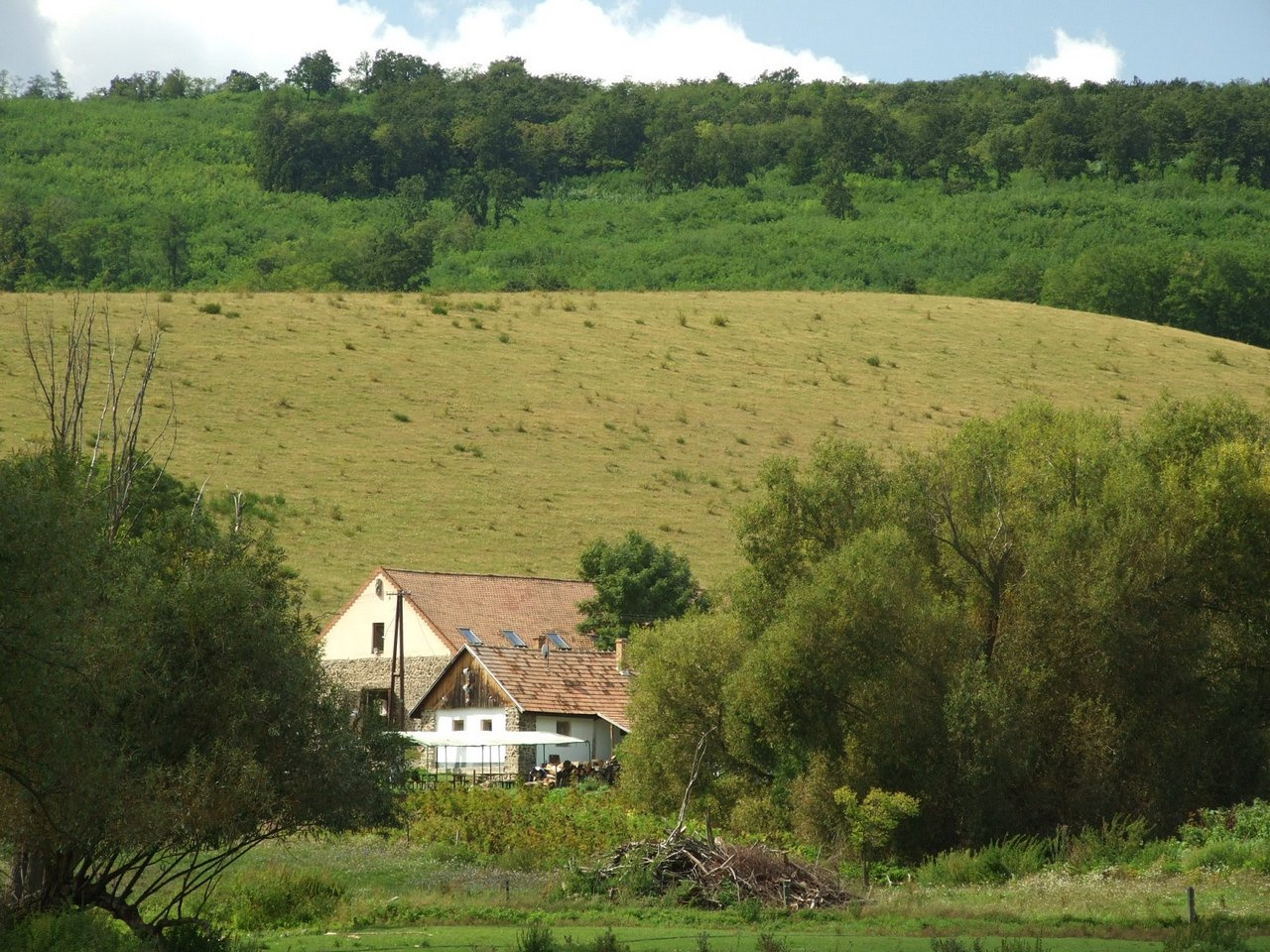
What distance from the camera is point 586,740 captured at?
46.1m

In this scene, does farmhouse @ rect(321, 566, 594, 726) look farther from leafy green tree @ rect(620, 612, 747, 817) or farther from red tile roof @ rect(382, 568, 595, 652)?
leafy green tree @ rect(620, 612, 747, 817)

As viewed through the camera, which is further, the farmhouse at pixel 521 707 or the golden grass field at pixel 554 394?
the golden grass field at pixel 554 394

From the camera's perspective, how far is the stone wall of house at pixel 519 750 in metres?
44.9

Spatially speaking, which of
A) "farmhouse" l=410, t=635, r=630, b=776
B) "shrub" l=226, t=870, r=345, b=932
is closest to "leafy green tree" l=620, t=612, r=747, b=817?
"farmhouse" l=410, t=635, r=630, b=776

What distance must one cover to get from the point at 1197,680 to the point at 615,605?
76.5 feet

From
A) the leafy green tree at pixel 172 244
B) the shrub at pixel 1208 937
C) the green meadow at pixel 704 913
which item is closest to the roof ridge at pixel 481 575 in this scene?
the green meadow at pixel 704 913

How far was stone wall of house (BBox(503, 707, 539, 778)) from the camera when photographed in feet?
147

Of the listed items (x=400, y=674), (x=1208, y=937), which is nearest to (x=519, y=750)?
(x=400, y=674)

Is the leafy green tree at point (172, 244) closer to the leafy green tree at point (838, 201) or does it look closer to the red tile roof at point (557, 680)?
the leafy green tree at point (838, 201)

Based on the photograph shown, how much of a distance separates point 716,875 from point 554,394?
52.3 m

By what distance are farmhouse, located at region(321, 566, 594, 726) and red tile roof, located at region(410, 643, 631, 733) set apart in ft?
5.86

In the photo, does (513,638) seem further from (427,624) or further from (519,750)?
(519,750)

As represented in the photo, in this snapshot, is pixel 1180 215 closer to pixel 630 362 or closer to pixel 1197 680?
pixel 630 362

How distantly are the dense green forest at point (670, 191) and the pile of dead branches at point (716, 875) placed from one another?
88.5 metres
